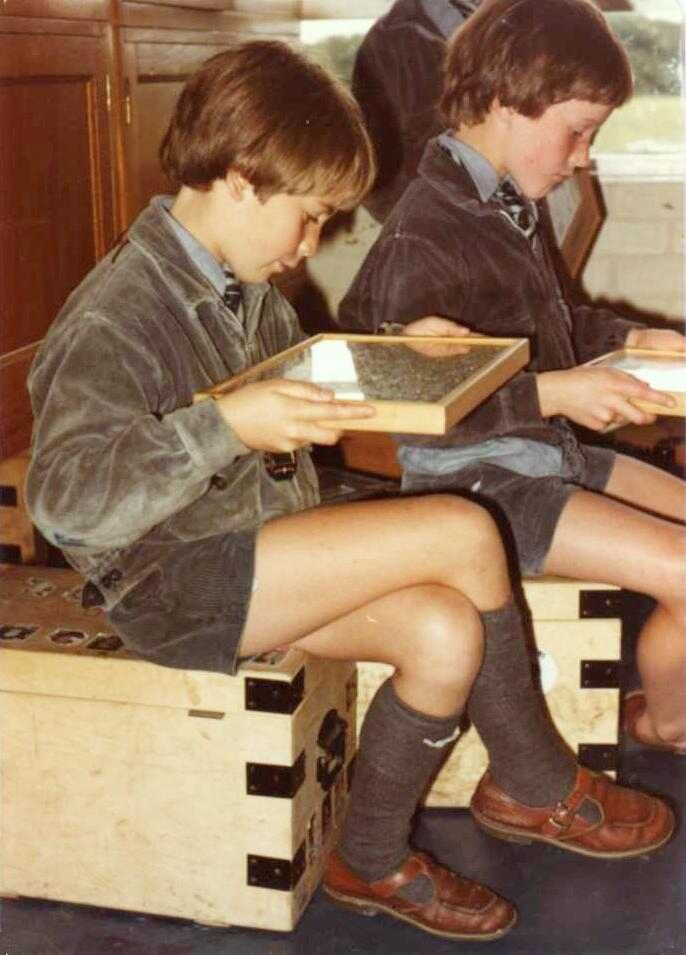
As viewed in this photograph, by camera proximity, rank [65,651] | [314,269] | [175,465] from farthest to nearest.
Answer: [314,269]
[65,651]
[175,465]

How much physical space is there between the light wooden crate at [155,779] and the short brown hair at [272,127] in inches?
19.1

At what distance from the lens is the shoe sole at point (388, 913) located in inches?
51.8

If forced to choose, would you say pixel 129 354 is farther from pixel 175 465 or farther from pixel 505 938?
pixel 505 938

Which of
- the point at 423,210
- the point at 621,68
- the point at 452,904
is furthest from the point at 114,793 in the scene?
the point at 621,68

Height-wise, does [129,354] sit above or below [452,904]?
above

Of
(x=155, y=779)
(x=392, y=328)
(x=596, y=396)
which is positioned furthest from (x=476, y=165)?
(x=155, y=779)

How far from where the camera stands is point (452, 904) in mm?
1332

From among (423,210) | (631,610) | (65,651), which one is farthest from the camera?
(631,610)

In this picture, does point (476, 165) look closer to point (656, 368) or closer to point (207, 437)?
point (656, 368)

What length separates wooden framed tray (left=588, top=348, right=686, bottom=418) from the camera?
1369 mm

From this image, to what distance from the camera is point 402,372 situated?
1.24 m

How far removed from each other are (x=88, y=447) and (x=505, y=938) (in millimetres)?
674

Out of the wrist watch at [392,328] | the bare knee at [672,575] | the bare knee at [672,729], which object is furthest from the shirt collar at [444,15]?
the bare knee at [672,729]

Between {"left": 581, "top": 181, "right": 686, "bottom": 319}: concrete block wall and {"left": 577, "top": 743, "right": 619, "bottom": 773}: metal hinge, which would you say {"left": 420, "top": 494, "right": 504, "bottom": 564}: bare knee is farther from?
{"left": 581, "top": 181, "right": 686, "bottom": 319}: concrete block wall
